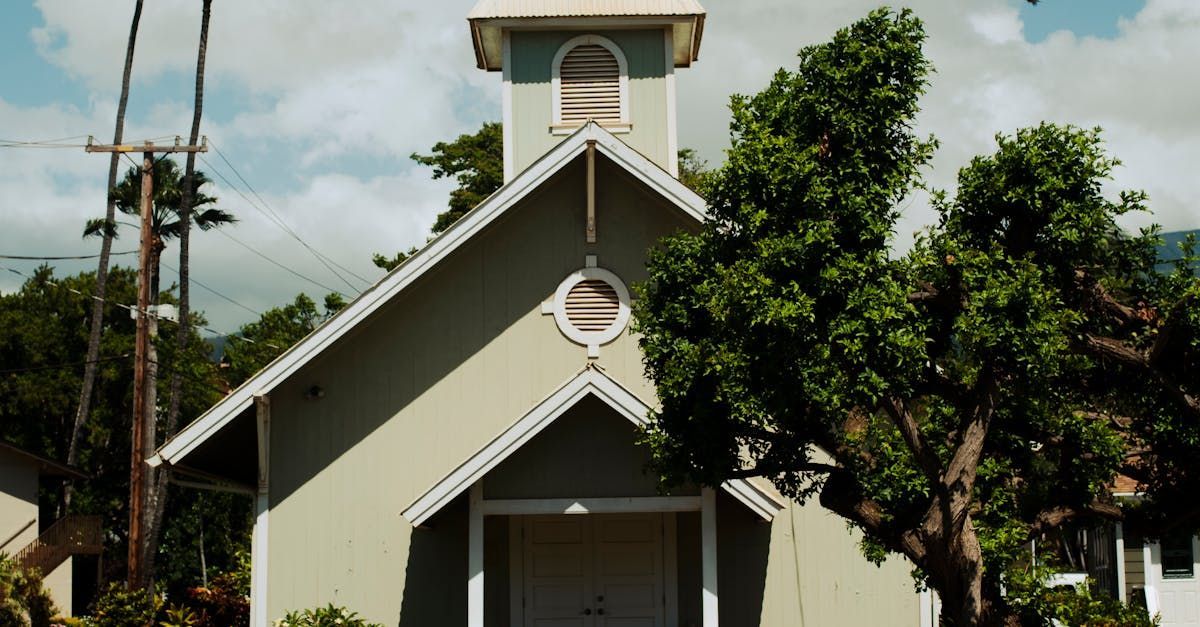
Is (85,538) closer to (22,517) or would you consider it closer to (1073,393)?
(22,517)

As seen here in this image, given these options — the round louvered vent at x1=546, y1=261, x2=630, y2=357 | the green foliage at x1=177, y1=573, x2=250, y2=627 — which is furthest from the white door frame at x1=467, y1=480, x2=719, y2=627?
the green foliage at x1=177, y1=573, x2=250, y2=627

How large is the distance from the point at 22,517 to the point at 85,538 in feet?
9.97

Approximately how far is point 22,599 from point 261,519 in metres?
16.1

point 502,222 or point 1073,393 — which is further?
point 502,222

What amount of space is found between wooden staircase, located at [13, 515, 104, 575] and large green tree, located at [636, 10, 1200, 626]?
109 ft

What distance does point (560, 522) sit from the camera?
18.9m

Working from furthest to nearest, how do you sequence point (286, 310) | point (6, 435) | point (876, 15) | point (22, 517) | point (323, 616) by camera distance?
point (6, 435) < point (286, 310) < point (22, 517) < point (323, 616) < point (876, 15)

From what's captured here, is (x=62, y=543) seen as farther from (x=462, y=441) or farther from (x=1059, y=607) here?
(x=1059, y=607)

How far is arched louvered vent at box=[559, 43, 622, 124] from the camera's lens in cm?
2172

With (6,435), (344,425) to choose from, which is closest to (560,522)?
(344,425)

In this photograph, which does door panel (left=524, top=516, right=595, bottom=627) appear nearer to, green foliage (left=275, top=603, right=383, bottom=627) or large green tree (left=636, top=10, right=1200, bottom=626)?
green foliage (left=275, top=603, right=383, bottom=627)

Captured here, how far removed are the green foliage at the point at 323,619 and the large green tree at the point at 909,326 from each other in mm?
5577

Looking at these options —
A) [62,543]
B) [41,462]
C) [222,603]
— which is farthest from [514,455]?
[62,543]

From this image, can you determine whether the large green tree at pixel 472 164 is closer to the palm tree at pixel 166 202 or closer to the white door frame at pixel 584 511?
the palm tree at pixel 166 202
